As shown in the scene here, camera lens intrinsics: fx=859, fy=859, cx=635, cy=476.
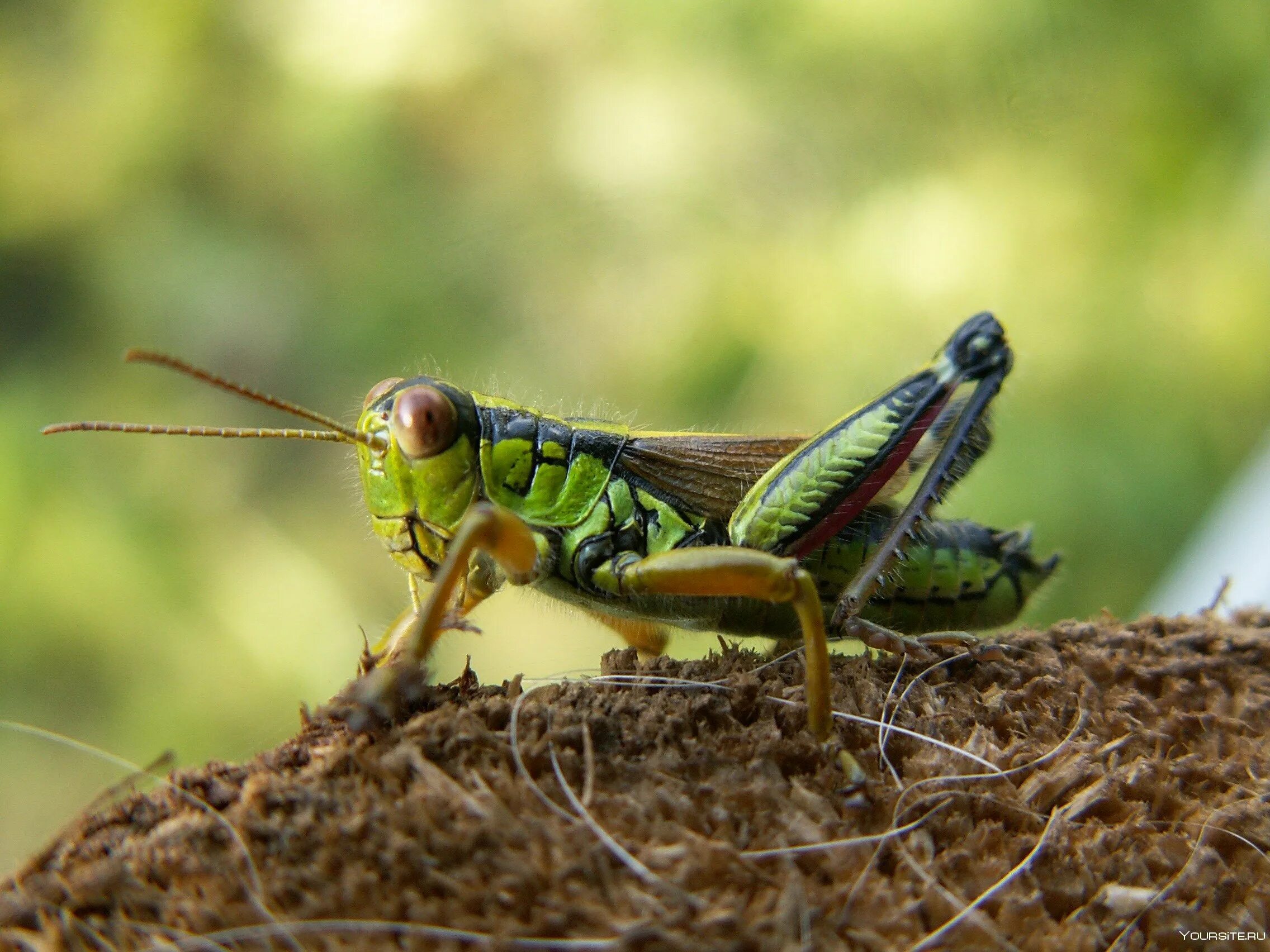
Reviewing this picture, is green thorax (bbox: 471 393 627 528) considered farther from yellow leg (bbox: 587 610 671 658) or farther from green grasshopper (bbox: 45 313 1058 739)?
yellow leg (bbox: 587 610 671 658)

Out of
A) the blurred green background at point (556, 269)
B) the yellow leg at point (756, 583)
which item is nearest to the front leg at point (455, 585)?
the yellow leg at point (756, 583)

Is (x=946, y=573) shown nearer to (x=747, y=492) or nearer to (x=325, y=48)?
(x=747, y=492)

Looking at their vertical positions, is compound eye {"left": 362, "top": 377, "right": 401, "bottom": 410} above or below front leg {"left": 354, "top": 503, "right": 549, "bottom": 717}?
above

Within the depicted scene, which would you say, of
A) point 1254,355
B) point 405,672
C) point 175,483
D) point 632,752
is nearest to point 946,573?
point 632,752

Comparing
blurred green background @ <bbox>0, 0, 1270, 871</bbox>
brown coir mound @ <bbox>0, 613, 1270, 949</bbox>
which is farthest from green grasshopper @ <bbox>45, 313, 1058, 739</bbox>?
blurred green background @ <bbox>0, 0, 1270, 871</bbox>

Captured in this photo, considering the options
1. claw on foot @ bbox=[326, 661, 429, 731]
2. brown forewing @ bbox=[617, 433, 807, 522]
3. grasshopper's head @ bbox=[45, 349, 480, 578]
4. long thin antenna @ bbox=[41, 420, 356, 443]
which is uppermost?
brown forewing @ bbox=[617, 433, 807, 522]

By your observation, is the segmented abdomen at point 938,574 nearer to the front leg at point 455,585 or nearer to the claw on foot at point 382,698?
the front leg at point 455,585
